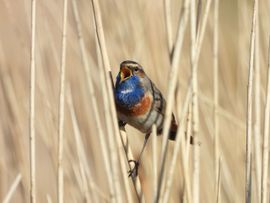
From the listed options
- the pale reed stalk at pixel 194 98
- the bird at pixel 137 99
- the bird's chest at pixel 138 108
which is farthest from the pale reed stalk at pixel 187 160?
the bird's chest at pixel 138 108

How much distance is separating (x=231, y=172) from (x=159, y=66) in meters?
0.62

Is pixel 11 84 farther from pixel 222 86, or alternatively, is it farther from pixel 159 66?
pixel 222 86

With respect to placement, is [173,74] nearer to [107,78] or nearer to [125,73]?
[107,78]

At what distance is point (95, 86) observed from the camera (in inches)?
129

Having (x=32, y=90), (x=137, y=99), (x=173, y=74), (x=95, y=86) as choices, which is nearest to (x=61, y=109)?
(x=32, y=90)

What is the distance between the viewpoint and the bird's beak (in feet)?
8.89

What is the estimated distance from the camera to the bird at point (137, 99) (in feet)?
9.02

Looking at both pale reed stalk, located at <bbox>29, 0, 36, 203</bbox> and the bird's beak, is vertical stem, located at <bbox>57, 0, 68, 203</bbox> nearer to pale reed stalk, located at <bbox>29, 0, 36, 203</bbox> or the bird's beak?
pale reed stalk, located at <bbox>29, 0, 36, 203</bbox>

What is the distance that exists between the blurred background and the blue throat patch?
0.85 ft

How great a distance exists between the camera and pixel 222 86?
3.52 metres

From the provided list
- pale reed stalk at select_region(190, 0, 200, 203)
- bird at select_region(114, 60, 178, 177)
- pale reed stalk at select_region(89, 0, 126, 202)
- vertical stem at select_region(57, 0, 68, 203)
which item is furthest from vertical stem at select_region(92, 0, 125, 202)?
bird at select_region(114, 60, 178, 177)

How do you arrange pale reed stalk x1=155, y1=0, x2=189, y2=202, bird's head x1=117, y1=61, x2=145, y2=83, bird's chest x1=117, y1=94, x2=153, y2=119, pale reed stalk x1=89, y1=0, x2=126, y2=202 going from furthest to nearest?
bird's chest x1=117, y1=94, x2=153, y2=119 → bird's head x1=117, y1=61, x2=145, y2=83 → pale reed stalk x1=89, y1=0, x2=126, y2=202 → pale reed stalk x1=155, y1=0, x2=189, y2=202

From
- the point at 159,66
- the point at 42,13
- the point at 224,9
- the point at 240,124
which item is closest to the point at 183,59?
the point at 159,66

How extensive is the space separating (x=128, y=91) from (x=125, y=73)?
9 cm
